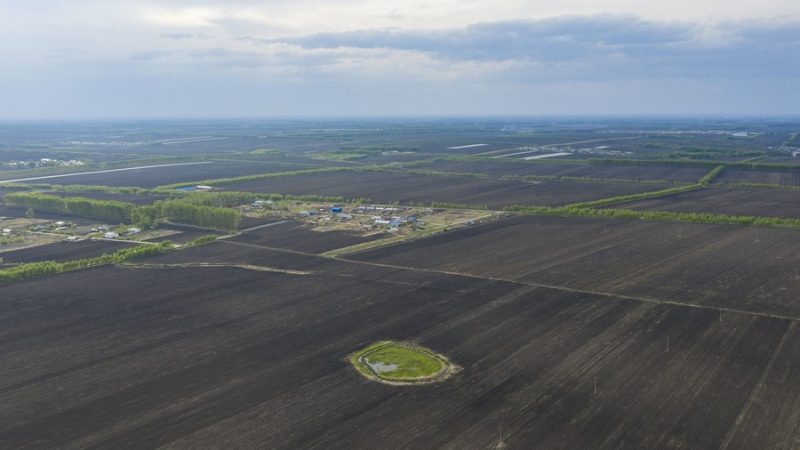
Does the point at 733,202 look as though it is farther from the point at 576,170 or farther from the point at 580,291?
the point at 580,291

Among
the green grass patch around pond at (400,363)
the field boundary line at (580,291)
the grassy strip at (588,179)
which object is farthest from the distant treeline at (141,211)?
the grassy strip at (588,179)

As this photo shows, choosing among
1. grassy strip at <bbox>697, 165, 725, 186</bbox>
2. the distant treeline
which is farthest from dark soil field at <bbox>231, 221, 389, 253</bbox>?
grassy strip at <bbox>697, 165, 725, 186</bbox>

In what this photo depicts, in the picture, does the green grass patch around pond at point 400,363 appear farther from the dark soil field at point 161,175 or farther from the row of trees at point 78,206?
the dark soil field at point 161,175

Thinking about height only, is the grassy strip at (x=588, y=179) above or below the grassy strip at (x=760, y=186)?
below

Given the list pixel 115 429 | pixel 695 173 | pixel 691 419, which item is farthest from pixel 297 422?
pixel 695 173

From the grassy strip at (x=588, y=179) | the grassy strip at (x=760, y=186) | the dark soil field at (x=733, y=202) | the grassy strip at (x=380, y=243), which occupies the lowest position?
the grassy strip at (x=380, y=243)
